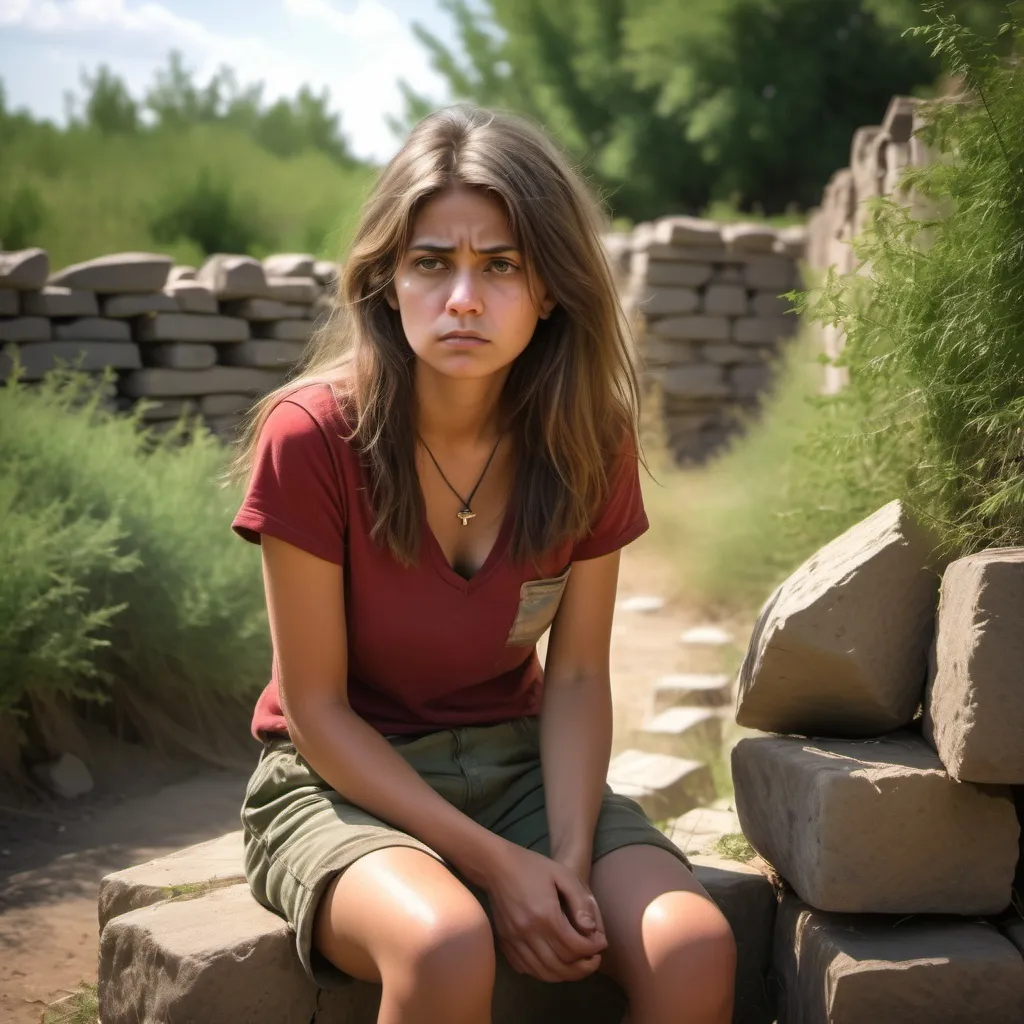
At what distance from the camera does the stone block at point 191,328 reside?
6.82m

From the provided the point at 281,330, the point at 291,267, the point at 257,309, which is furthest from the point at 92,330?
the point at 291,267

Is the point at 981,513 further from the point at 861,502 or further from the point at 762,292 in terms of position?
the point at 762,292

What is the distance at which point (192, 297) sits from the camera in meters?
7.02

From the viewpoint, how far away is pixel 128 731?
13.7 ft

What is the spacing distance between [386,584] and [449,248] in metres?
0.58

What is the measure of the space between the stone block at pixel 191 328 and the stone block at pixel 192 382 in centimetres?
19

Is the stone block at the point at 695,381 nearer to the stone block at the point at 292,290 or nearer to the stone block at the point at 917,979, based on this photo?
the stone block at the point at 292,290

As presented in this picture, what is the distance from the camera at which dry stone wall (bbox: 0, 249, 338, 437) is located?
6.17m

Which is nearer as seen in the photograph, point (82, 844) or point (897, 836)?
point (897, 836)

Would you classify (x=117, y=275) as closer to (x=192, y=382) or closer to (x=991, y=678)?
(x=192, y=382)

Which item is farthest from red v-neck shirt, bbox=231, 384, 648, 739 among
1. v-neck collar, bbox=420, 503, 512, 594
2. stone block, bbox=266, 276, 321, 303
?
stone block, bbox=266, 276, 321, 303

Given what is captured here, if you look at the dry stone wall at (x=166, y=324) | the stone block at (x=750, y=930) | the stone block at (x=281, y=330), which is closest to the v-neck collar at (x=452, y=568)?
the stone block at (x=750, y=930)

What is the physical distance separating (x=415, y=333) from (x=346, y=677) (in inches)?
23.7

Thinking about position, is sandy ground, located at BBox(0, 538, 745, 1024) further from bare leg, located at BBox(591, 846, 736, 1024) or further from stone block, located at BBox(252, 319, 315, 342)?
stone block, located at BBox(252, 319, 315, 342)
